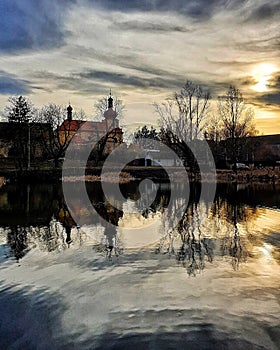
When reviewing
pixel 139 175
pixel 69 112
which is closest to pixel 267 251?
pixel 139 175

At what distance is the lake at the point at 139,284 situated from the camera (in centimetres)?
545

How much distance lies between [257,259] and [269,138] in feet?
435

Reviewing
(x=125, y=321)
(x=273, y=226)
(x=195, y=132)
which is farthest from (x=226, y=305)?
(x=195, y=132)

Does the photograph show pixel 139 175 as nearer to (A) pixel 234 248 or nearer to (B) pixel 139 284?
(A) pixel 234 248

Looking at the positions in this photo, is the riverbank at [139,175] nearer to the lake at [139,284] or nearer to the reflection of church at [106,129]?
the reflection of church at [106,129]

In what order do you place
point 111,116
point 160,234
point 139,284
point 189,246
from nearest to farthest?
point 139,284, point 189,246, point 160,234, point 111,116

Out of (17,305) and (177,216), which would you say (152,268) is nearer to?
(17,305)

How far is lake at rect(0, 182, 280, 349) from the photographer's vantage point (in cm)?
A: 545

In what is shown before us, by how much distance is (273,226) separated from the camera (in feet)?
45.9

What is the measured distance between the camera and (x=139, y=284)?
7676mm

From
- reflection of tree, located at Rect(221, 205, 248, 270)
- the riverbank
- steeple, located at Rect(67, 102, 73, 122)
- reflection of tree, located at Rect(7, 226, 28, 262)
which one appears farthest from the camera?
steeple, located at Rect(67, 102, 73, 122)

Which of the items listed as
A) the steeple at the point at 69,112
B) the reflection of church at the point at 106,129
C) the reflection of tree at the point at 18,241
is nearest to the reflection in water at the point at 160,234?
the reflection of tree at the point at 18,241

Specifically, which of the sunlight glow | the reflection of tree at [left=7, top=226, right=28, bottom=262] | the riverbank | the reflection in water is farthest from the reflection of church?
the sunlight glow

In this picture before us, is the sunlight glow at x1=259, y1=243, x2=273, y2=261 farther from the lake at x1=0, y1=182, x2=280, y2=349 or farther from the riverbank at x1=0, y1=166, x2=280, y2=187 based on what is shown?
the riverbank at x1=0, y1=166, x2=280, y2=187
